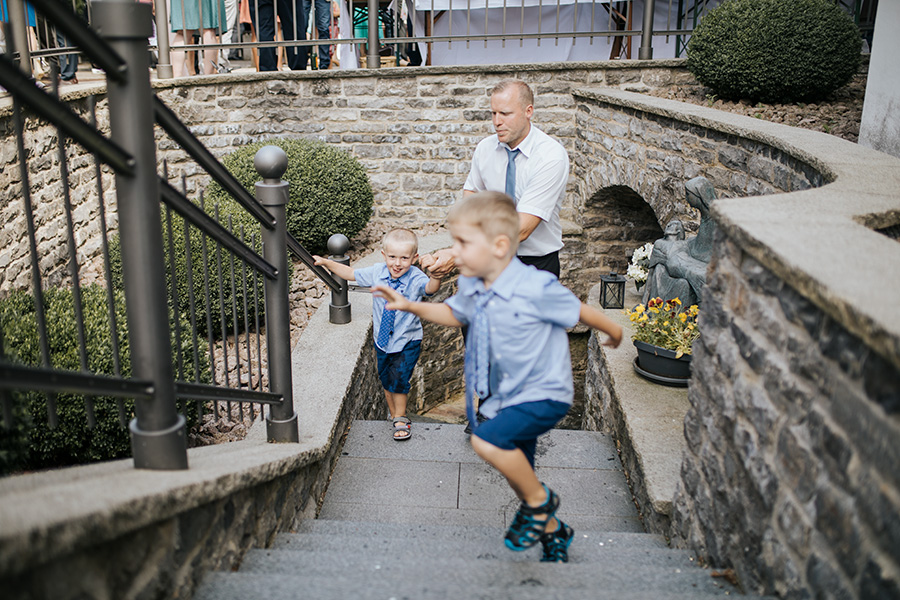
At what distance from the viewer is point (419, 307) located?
2.71 metres

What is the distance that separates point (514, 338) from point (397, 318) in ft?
6.38

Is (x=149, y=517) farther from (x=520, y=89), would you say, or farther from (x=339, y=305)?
(x=339, y=305)

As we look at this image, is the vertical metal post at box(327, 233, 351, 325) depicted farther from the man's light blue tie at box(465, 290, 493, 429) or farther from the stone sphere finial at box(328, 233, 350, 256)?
the man's light blue tie at box(465, 290, 493, 429)

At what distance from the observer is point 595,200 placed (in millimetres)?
9023

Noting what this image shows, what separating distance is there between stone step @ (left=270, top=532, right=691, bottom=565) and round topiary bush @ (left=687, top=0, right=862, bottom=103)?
5.82 metres

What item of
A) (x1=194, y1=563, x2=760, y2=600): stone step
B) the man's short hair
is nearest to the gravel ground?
the man's short hair

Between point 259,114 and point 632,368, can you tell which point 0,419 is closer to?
point 632,368

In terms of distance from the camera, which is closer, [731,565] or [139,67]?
[139,67]

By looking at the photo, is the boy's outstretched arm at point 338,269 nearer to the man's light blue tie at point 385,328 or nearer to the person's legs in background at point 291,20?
the man's light blue tie at point 385,328

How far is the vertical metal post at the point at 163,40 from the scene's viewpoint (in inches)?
334

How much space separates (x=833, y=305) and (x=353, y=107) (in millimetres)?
8037

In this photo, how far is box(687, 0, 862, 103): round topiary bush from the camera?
7.23 metres

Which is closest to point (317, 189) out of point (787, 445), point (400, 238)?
point (400, 238)

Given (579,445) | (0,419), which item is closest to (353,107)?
(579,445)
